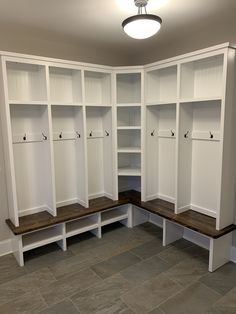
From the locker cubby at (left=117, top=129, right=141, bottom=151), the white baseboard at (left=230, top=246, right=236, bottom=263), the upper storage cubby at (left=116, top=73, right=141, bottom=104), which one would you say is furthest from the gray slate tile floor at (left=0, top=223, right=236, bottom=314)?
the upper storage cubby at (left=116, top=73, right=141, bottom=104)

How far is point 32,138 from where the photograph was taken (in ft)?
9.40

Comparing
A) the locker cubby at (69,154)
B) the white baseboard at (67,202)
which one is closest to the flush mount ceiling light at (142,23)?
the locker cubby at (69,154)

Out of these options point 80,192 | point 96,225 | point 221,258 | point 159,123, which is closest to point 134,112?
point 159,123

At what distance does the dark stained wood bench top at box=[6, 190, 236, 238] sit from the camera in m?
2.51

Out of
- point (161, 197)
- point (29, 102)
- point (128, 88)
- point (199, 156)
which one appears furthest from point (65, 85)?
point (161, 197)

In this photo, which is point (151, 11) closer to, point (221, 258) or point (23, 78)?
point (23, 78)

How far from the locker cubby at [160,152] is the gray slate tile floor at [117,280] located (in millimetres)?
682

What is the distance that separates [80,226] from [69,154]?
0.94 m

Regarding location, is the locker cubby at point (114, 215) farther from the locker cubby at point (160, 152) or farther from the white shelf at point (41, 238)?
the white shelf at point (41, 238)

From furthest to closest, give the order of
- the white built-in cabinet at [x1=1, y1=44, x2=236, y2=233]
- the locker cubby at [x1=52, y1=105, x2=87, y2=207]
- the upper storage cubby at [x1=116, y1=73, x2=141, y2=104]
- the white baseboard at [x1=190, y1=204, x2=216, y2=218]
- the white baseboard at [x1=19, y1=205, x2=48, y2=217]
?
the upper storage cubby at [x1=116, y1=73, x2=141, y2=104] < the locker cubby at [x1=52, y1=105, x2=87, y2=207] < the white baseboard at [x1=19, y1=205, x2=48, y2=217] < the white baseboard at [x1=190, y1=204, x2=216, y2=218] < the white built-in cabinet at [x1=1, y1=44, x2=236, y2=233]

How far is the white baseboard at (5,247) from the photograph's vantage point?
2.83 meters

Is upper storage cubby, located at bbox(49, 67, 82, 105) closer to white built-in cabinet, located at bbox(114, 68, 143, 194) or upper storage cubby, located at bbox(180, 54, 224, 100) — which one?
white built-in cabinet, located at bbox(114, 68, 143, 194)

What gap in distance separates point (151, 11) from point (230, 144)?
148 centimetres

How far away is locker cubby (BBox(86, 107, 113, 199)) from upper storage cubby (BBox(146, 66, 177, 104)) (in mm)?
586
